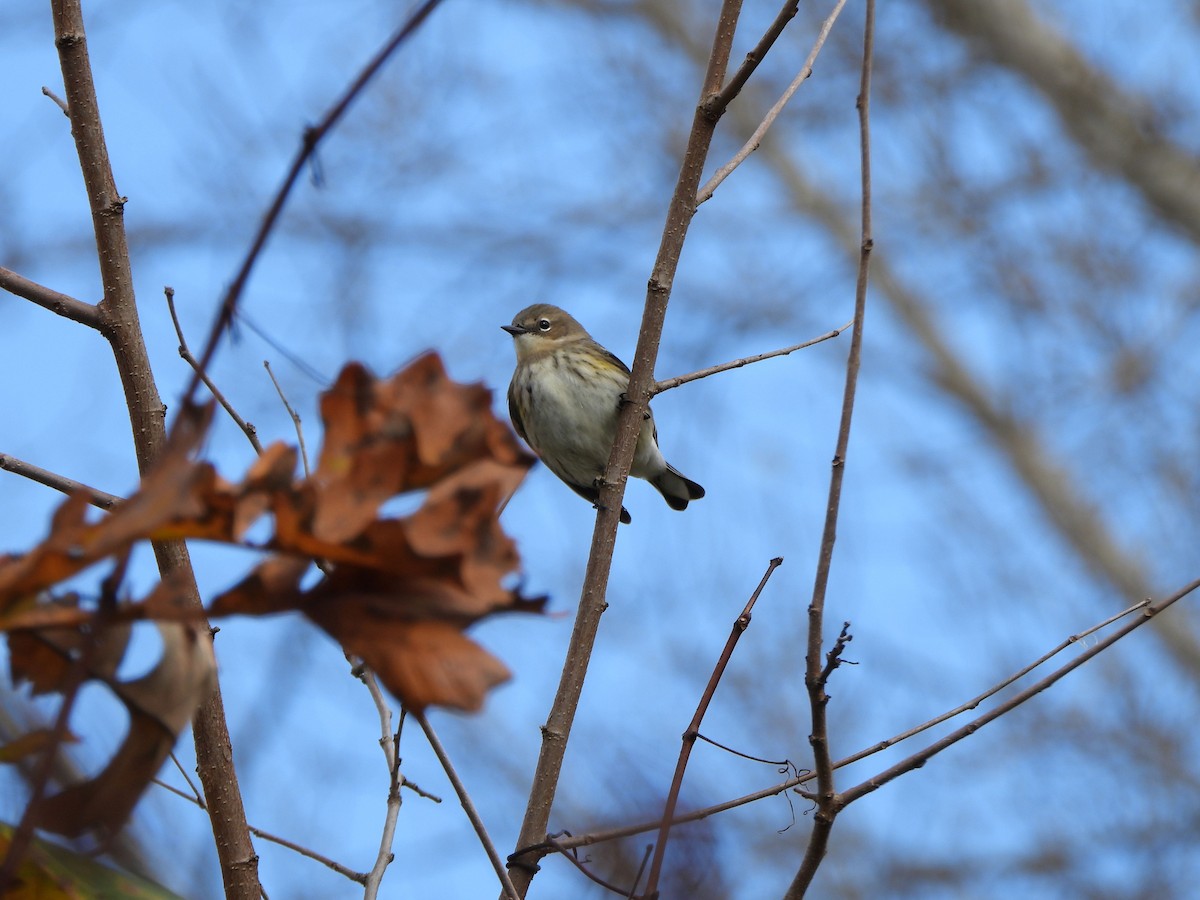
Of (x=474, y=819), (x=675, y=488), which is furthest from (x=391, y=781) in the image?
(x=675, y=488)

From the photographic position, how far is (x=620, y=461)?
7.66ft

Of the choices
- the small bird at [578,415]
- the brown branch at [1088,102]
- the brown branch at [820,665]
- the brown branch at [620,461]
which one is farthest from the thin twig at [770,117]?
the brown branch at [1088,102]

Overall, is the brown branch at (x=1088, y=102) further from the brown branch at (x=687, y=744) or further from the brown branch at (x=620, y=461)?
the brown branch at (x=687, y=744)

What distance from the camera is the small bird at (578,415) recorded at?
516 cm

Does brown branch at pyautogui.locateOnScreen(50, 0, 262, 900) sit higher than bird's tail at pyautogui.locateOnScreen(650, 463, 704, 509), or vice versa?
bird's tail at pyautogui.locateOnScreen(650, 463, 704, 509)

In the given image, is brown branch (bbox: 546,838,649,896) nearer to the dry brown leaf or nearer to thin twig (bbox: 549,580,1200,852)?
thin twig (bbox: 549,580,1200,852)

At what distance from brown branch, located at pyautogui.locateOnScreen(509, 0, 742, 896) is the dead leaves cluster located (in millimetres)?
1104

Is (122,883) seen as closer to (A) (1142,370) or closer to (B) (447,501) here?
(B) (447,501)

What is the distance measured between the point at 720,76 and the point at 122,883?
175 cm

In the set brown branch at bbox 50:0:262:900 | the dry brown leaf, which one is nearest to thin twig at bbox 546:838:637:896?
brown branch at bbox 50:0:262:900

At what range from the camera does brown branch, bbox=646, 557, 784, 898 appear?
1.37 meters

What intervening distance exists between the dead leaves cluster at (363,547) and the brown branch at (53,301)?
4.05 feet

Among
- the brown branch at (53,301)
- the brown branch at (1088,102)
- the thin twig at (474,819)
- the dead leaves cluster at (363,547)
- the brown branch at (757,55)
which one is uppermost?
the brown branch at (1088,102)

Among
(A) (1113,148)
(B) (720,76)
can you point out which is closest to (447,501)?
(B) (720,76)
